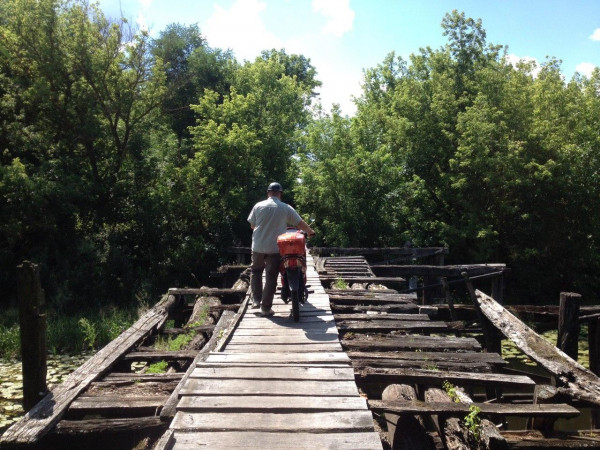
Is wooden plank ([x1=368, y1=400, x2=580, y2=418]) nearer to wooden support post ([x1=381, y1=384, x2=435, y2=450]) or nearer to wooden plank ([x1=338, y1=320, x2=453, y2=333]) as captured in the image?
wooden support post ([x1=381, y1=384, x2=435, y2=450])

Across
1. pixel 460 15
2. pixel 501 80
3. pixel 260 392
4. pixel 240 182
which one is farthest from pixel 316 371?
pixel 460 15

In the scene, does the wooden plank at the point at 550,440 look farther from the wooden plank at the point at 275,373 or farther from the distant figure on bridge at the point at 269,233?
the distant figure on bridge at the point at 269,233

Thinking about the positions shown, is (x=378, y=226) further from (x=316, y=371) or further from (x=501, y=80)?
(x=316, y=371)

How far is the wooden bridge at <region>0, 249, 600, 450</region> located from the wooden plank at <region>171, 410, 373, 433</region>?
0.03 feet

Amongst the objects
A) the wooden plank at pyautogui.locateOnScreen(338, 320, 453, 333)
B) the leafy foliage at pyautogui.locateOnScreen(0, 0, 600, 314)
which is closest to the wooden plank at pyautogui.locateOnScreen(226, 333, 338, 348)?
the wooden plank at pyautogui.locateOnScreen(338, 320, 453, 333)

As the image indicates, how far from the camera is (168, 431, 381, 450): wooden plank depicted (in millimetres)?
3287

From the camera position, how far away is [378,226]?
66.0 feet

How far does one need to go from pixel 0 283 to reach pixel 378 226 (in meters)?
A: 13.0

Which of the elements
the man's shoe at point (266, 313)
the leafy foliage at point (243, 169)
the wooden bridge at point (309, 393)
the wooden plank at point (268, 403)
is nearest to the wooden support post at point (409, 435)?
the wooden bridge at point (309, 393)

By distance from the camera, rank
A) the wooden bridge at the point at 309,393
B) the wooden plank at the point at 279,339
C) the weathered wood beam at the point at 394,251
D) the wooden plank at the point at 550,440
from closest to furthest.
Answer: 1. the wooden bridge at the point at 309,393
2. the wooden plank at the point at 550,440
3. the wooden plank at the point at 279,339
4. the weathered wood beam at the point at 394,251

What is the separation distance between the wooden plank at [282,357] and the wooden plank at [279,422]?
119 cm

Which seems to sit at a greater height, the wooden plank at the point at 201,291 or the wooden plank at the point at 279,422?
the wooden plank at the point at 201,291

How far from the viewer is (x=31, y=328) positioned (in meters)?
5.32

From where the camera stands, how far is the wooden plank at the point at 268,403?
150 inches
